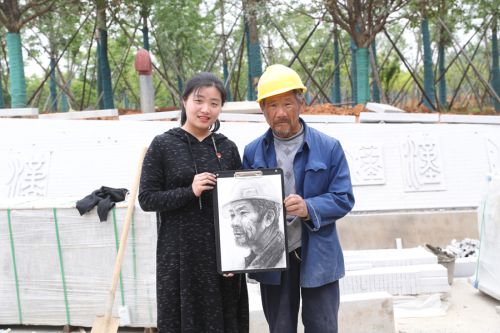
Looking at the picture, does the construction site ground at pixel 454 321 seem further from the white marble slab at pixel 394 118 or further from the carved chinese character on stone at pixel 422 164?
the white marble slab at pixel 394 118

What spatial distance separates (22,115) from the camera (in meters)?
7.56

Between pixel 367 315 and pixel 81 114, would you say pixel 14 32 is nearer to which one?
pixel 81 114

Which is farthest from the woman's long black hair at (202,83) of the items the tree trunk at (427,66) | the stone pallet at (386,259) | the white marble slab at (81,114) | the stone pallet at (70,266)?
the tree trunk at (427,66)

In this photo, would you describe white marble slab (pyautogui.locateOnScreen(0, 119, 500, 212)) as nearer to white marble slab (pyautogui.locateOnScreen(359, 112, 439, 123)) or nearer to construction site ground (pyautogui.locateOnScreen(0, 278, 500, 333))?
white marble slab (pyautogui.locateOnScreen(359, 112, 439, 123))

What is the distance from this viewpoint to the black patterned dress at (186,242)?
1.98 meters

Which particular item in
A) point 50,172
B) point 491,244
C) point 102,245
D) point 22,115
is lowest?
point 491,244

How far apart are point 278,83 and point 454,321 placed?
2.68m

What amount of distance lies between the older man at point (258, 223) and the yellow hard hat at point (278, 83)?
14.0 inches

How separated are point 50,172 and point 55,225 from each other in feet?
6.76

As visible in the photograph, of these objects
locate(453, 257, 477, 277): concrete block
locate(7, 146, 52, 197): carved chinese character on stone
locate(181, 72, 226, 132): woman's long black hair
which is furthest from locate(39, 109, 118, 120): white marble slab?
locate(181, 72, 226, 132): woman's long black hair

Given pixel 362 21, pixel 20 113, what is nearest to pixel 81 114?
pixel 20 113

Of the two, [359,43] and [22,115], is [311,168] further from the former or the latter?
[359,43]

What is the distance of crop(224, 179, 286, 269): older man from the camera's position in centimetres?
189

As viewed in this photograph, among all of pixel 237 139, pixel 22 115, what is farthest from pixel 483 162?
pixel 22 115
